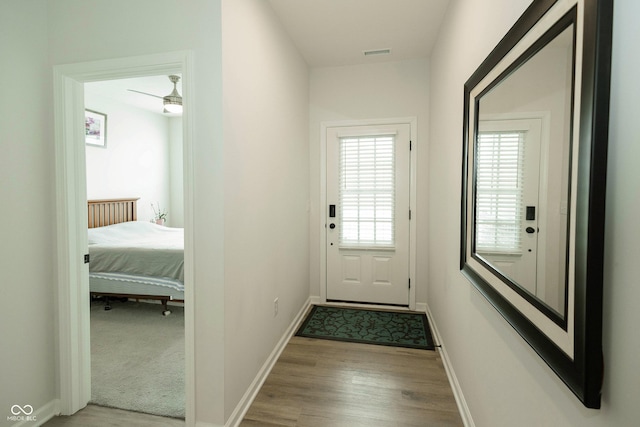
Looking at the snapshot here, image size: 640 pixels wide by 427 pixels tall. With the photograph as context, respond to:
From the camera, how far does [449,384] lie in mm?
2254

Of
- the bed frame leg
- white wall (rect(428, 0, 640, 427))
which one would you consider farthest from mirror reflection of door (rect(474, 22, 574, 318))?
the bed frame leg

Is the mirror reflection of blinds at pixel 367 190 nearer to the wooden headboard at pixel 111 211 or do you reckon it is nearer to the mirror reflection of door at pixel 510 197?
the mirror reflection of door at pixel 510 197

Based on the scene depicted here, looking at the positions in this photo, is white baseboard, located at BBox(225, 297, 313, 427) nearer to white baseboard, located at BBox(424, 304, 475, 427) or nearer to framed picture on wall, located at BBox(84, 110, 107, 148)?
white baseboard, located at BBox(424, 304, 475, 427)

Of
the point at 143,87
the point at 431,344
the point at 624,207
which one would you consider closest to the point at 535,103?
the point at 624,207

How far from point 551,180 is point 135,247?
381 centimetres

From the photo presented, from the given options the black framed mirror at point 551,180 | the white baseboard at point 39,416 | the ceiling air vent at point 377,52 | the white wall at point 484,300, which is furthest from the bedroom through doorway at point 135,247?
the ceiling air vent at point 377,52

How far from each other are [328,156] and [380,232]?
1075mm

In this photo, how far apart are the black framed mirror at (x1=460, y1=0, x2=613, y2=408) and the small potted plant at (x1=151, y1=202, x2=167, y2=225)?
5.53 meters

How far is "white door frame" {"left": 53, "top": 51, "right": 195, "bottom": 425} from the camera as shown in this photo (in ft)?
5.97

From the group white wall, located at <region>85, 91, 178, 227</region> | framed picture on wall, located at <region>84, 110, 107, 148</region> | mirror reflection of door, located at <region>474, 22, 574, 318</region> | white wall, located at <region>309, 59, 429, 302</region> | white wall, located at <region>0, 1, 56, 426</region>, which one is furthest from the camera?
white wall, located at <region>85, 91, 178, 227</region>

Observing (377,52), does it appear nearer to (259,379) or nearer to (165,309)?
(259,379)

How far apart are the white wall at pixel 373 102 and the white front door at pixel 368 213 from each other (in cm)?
13

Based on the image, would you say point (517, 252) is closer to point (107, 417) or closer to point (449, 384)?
point (449, 384)

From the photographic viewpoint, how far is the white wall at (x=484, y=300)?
667 millimetres
